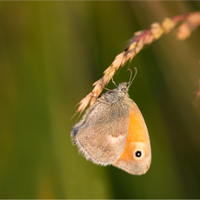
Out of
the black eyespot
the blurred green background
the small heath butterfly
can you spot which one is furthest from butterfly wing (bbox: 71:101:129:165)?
the blurred green background

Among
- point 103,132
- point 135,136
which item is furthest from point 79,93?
point 135,136

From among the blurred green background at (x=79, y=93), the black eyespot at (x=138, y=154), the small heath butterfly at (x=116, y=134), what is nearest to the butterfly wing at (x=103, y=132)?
the small heath butterfly at (x=116, y=134)

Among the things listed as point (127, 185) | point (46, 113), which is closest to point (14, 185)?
point (46, 113)

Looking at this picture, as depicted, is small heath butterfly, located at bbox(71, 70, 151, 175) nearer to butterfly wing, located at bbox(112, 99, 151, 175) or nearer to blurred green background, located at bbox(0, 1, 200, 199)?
butterfly wing, located at bbox(112, 99, 151, 175)

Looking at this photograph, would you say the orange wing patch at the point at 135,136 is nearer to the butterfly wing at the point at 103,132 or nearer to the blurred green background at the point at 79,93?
the butterfly wing at the point at 103,132

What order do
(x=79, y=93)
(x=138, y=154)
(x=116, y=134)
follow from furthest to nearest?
1. (x=79, y=93)
2. (x=116, y=134)
3. (x=138, y=154)

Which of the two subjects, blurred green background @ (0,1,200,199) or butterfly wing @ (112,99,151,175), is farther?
blurred green background @ (0,1,200,199)

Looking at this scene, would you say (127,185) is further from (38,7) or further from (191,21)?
(38,7)

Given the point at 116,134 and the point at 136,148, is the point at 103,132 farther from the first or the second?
the point at 136,148
